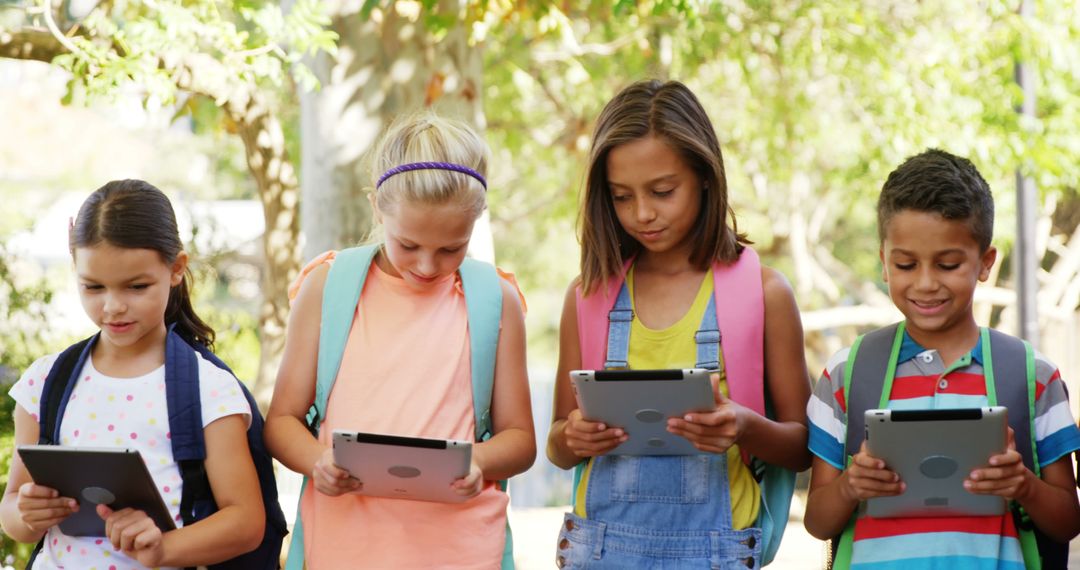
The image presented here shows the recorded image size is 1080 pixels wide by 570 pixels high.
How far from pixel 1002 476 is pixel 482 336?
1192 mm

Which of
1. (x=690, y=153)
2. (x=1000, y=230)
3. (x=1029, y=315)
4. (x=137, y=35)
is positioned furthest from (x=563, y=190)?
(x=690, y=153)

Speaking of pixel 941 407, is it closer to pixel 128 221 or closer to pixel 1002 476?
pixel 1002 476

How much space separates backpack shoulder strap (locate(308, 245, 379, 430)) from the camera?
298cm

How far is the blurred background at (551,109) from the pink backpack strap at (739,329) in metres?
0.38

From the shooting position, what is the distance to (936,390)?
285 cm

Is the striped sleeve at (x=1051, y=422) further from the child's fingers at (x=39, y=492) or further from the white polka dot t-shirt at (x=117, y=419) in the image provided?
the child's fingers at (x=39, y=492)

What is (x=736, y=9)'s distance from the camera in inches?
436

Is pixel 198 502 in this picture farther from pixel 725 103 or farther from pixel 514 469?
pixel 725 103

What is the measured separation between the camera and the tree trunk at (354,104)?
246 inches

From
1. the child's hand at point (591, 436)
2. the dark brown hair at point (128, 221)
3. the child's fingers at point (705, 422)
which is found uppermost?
the dark brown hair at point (128, 221)

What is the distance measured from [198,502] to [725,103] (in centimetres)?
1158

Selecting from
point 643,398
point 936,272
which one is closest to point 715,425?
point 643,398

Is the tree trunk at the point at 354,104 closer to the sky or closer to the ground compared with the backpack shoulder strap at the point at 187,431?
closer to the sky

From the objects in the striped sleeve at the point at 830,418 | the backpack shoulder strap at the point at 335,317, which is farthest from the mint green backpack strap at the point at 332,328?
the striped sleeve at the point at 830,418
